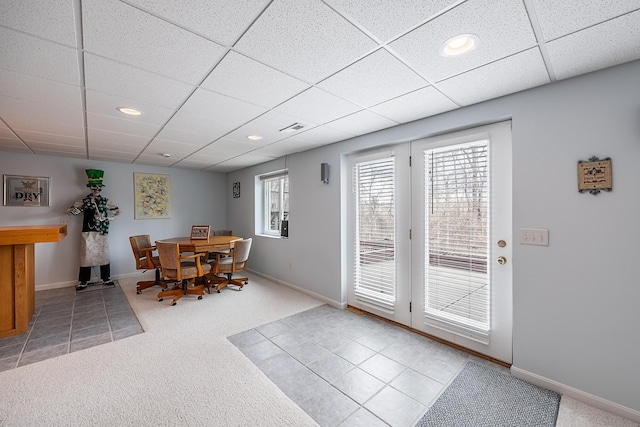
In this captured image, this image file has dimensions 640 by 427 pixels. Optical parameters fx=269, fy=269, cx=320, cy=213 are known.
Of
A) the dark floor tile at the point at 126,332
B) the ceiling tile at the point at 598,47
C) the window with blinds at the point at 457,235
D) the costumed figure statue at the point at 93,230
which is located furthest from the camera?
the costumed figure statue at the point at 93,230

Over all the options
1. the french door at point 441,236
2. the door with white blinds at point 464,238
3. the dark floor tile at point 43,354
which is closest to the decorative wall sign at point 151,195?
the dark floor tile at point 43,354

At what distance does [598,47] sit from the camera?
5.02 feet

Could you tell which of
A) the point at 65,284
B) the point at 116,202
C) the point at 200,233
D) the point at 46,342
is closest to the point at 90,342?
the point at 46,342

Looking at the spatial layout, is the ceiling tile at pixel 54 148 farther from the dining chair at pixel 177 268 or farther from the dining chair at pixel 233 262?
the dining chair at pixel 233 262

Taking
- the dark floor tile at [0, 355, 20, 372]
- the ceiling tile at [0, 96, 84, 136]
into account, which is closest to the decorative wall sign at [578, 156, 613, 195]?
the ceiling tile at [0, 96, 84, 136]

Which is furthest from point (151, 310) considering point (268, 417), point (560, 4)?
point (560, 4)

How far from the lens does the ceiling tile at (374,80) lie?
5.59 feet

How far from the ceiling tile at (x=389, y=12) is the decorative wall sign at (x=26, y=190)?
5622 millimetres

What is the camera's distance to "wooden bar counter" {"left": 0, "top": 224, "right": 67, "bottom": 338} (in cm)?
274

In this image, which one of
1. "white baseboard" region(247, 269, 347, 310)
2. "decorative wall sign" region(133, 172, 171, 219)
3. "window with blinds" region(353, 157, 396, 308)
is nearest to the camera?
"window with blinds" region(353, 157, 396, 308)

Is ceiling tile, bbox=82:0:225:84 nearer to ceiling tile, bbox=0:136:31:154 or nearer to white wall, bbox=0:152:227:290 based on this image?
ceiling tile, bbox=0:136:31:154

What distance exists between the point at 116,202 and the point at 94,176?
0.64m

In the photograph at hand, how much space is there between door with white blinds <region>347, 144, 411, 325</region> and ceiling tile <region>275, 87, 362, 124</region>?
0.86 m

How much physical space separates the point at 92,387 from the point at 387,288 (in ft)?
9.06
